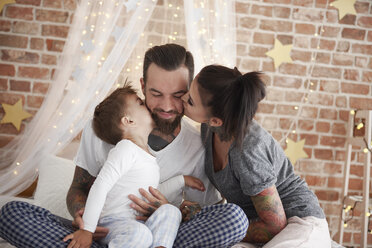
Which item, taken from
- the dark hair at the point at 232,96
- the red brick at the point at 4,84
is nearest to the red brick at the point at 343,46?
the dark hair at the point at 232,96

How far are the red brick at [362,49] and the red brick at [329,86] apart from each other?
0.27 meters

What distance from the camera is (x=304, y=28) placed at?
9.70ft

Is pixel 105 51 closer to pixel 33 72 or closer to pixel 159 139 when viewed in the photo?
pixel 159 139

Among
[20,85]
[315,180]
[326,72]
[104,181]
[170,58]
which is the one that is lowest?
[315,180]

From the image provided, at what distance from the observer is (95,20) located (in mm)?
2053

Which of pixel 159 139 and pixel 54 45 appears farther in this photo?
pixel 54 45

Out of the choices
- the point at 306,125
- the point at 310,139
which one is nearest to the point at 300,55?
the point at 306,125

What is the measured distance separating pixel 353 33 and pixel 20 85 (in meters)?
2.30

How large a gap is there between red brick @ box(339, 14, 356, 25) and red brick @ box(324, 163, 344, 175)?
101 cm

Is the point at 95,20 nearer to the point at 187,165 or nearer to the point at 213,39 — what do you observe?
the point at 213,39

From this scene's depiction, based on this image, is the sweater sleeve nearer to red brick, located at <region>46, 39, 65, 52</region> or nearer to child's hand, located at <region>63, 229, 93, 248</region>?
child's hand, located at <region>63, 229, 93, 248</region>

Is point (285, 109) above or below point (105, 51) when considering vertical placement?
below

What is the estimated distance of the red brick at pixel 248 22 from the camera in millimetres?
2893

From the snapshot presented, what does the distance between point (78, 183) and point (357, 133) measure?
2.10 metres
